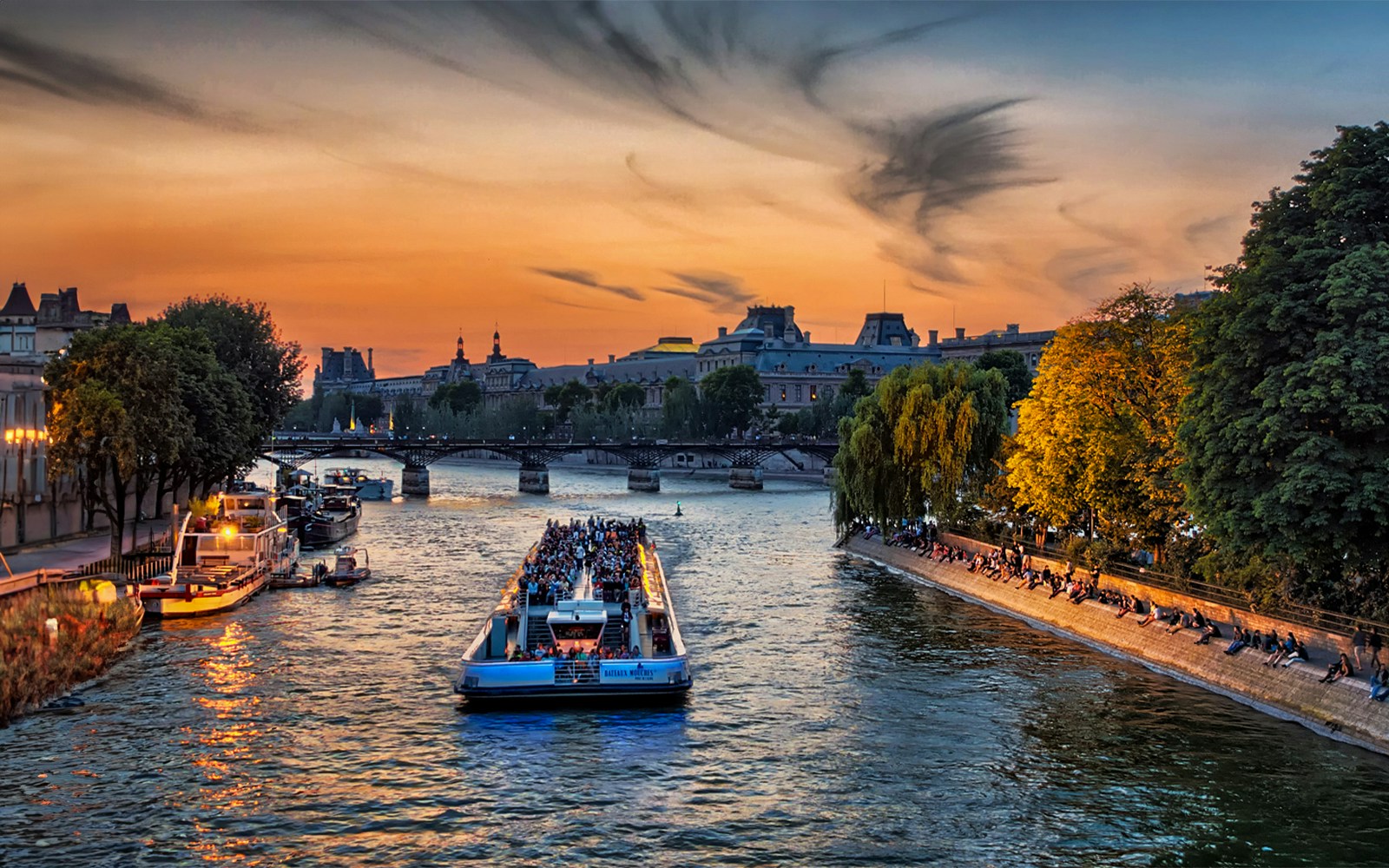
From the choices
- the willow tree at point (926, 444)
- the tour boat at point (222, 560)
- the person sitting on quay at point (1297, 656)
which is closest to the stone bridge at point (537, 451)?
the tour boat at point (222, 560)

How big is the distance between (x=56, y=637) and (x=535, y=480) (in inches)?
4666

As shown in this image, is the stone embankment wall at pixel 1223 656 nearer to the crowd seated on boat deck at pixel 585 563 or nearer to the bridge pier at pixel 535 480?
the crowd seated on boat deck at pixel 585 563

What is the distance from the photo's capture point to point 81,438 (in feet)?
208

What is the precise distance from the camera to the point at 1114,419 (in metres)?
53.7

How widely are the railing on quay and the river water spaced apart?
352 cm

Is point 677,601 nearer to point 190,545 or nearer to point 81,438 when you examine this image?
point 190,545

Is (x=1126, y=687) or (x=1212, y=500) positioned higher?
(x=1212, y=500)

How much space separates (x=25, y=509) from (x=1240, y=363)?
2375 inches

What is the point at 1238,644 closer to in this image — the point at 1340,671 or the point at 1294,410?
the point at 1340,671

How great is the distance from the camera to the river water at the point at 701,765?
28.9 m

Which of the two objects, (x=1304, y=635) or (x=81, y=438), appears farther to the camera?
(x=81, y=438)

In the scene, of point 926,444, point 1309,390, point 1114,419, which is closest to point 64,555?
point 926,444

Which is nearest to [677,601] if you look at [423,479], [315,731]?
[315,731]

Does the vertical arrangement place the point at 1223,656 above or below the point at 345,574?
above
